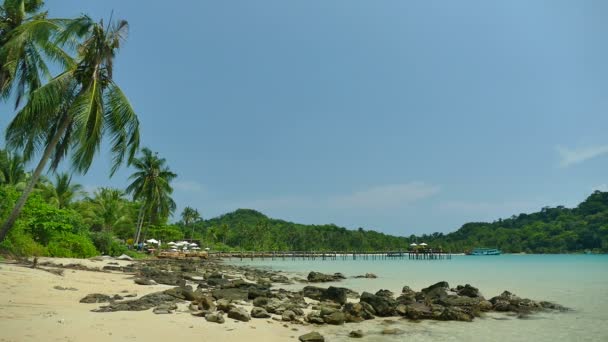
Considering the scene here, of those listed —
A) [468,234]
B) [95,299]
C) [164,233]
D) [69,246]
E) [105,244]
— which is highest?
[468,234]

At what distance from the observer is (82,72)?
13.3 meters

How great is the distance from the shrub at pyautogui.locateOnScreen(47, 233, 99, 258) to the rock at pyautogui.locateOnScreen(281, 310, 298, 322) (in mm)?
16878

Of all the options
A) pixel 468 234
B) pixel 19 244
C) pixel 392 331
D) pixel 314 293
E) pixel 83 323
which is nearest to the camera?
pixel 83 323

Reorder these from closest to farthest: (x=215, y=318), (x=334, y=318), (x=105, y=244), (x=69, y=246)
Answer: (x=215, y=318), (x=334, y=318), (x=69, y=246), (x=105, y=244)

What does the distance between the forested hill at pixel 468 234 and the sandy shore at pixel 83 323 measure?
257ft

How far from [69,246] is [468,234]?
160805 mm

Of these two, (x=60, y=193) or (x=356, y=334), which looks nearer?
(x=356, y=334)

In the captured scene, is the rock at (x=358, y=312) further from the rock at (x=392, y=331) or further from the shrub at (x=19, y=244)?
the shrub at (x=19, y=244)

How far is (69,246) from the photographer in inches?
966

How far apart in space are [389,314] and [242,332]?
19.4 ft

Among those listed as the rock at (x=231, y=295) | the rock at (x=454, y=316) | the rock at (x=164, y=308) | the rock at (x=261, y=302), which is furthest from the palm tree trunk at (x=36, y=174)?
the rock at (x=454, y=316)

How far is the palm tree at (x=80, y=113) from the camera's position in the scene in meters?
12.1

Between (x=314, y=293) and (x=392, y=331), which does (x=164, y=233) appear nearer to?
(x=314, y=293)

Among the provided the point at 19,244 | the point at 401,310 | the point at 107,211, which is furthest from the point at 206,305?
the point at 107,211
